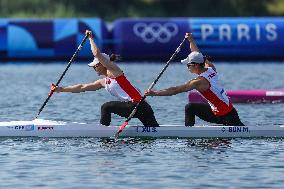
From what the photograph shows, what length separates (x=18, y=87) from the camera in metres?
44.0

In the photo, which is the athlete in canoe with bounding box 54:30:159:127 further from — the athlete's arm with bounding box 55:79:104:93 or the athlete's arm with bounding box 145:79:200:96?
the athlete's arm with bounding box 145:79:200:96

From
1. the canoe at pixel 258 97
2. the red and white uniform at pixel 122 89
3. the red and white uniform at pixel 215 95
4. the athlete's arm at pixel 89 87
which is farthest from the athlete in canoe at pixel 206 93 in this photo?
the canoe at pixel 258 97

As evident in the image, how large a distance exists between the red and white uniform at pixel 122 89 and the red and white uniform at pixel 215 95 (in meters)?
1.47

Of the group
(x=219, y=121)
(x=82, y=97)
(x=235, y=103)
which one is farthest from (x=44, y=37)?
(x=219, y=121)

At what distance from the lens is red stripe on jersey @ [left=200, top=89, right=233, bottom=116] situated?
24.2 m

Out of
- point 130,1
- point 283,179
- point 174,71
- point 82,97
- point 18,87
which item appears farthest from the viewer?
point 130,1

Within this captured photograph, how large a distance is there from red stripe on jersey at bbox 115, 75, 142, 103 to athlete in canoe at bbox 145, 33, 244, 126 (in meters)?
0.72

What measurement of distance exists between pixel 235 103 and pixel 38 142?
1322cm

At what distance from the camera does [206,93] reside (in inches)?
950

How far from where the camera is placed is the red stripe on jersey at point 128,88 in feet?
78.9

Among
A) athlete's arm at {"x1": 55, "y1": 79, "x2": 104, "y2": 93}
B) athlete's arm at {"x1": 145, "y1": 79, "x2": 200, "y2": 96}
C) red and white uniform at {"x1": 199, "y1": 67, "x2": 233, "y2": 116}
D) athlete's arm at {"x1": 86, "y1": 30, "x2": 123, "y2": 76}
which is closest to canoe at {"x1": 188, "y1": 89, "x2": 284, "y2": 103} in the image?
red and white uniform at {"x1": 199, "y1": 67, "x2": 233, "y2": 116}

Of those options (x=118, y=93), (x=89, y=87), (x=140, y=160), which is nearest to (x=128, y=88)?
(x=118, y=93)

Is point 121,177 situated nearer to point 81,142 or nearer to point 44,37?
point 81,142

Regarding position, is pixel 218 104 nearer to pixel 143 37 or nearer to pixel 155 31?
pixel 143 37
